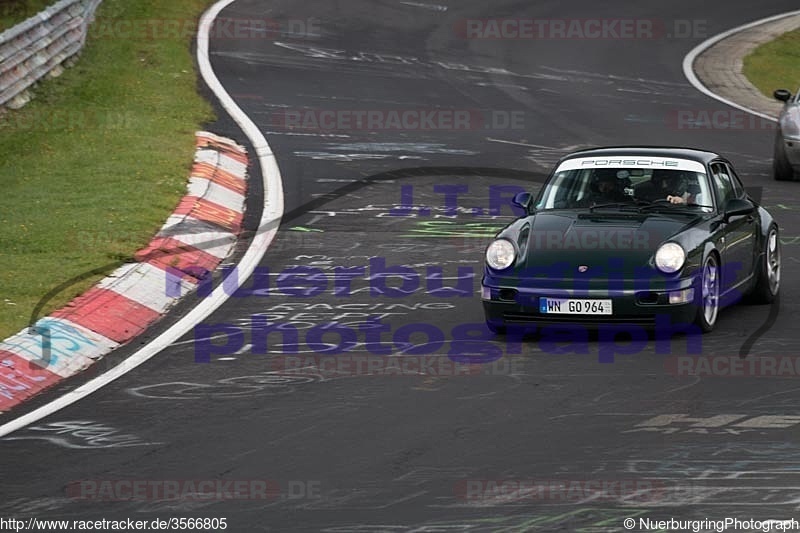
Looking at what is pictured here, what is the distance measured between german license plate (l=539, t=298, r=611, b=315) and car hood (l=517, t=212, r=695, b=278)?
0.75ft

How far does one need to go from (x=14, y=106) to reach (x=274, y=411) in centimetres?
1388

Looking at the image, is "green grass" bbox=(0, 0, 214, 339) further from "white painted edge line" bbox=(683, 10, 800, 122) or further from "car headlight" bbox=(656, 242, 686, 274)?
"white painted edge line" bbox=(683, 10, 800, 122)

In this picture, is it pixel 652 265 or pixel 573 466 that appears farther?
pixel 652 265

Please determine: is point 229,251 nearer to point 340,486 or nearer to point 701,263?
point 701,263

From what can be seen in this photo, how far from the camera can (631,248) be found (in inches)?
429

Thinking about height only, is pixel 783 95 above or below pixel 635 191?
below

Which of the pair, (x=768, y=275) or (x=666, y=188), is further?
(x=768, y=275)

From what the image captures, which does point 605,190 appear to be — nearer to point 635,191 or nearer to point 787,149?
point 635,191

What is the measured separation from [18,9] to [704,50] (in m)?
14.6

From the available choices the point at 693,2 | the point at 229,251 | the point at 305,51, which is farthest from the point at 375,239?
the point at 693,2

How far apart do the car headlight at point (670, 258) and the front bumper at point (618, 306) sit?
11cm

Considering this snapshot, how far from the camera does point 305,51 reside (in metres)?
28.8

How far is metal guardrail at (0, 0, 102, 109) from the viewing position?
21469 mm

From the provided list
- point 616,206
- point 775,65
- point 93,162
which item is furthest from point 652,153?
point 775,65
